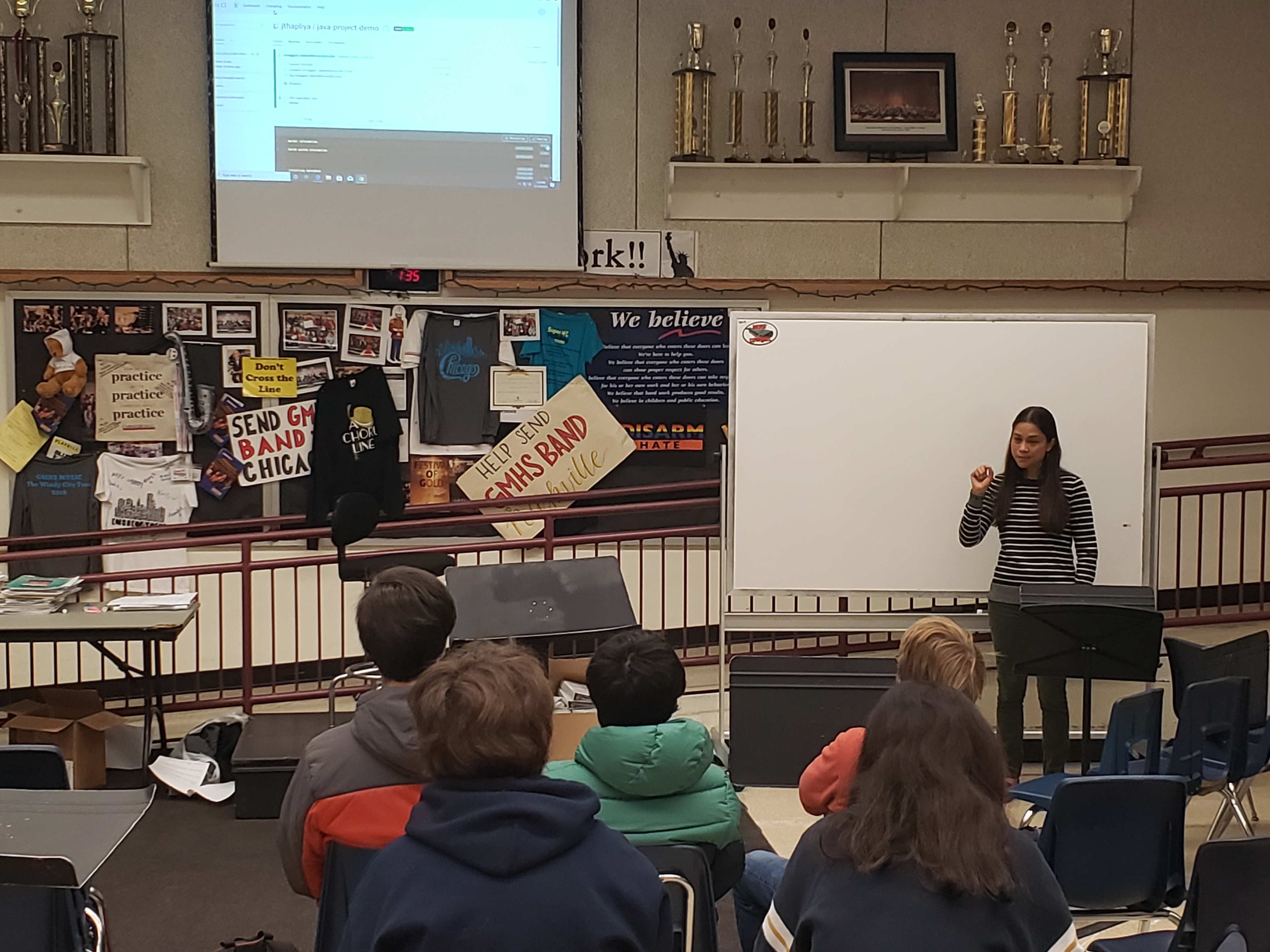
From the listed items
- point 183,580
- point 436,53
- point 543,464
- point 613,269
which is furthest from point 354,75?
point 183,580

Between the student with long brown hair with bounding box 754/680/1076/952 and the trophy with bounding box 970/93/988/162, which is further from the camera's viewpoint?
the trophy with bounding box 970/93/988/162

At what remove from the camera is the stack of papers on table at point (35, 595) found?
5.10m

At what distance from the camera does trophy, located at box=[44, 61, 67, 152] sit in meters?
6.48

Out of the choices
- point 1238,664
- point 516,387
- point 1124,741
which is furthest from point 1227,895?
point 516,387

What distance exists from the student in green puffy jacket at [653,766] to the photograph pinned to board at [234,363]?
456cm

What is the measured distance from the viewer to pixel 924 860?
1864 mm

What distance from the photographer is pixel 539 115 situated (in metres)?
6.80

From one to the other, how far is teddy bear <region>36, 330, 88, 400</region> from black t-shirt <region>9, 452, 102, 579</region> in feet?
1.09

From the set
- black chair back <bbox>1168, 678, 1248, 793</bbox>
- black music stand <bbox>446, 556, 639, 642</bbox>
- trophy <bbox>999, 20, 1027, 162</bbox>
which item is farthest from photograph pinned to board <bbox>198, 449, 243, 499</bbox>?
black chair back <bbox>1168, 678, 1248, 793</bbox>

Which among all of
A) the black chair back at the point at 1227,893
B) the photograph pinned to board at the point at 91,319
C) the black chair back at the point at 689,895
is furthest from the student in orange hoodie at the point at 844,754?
the photograph pinned to board at the point at 91,319

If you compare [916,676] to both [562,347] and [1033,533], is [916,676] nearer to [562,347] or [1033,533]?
[1033,533]

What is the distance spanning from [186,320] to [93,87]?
1244 mm

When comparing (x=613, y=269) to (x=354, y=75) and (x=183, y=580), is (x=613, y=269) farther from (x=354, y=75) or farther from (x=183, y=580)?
(x=183, y=580)

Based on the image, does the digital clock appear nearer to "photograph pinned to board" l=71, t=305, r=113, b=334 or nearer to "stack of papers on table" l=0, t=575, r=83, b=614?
"photograph pinned to board" l=71, t=305, r=113, b=334
